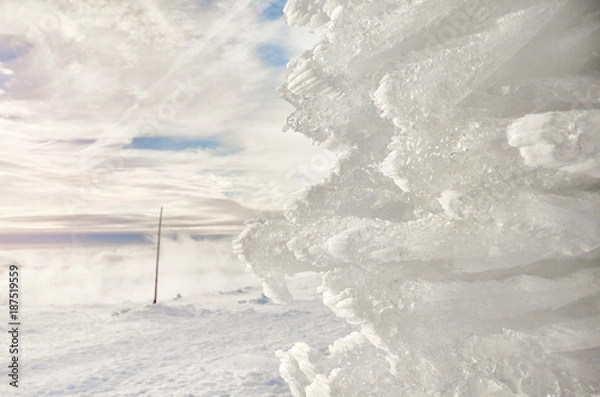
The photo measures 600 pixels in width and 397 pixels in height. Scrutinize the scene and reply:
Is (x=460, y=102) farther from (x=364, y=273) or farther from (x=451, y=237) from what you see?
(x=364, y=273)

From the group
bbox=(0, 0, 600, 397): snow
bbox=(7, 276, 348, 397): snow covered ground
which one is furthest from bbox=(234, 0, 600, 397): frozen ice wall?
bbox=(7, 276, 348, 397): snow covered ground

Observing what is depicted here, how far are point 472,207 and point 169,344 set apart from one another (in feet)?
20.7

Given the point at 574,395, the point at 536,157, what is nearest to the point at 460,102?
the point at 536,157

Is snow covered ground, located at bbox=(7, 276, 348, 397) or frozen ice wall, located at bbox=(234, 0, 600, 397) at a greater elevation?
frozen ice wall, located at bbox=(234, 0, 600, 397)

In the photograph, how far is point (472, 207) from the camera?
88.4 inches

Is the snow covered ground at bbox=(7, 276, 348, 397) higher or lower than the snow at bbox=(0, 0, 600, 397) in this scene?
lower

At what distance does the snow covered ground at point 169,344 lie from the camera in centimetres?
571

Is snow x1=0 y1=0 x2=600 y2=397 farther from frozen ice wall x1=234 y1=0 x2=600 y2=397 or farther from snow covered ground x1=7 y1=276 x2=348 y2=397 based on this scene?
snow covered ground x1=7 y1=276 x2=348 y2=397

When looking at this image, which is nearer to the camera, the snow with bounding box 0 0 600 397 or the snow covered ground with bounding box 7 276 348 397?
the snow with bounding box 0 0 600 397

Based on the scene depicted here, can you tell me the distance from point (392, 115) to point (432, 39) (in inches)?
19.3

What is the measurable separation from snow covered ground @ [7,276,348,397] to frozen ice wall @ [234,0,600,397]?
3.16 metres

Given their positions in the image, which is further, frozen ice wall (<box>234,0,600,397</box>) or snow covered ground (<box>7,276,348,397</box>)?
snow covered ground (<box>7,276,348,397</box>)

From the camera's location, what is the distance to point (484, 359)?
2387 mm

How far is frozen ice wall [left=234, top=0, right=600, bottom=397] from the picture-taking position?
7.23ft
